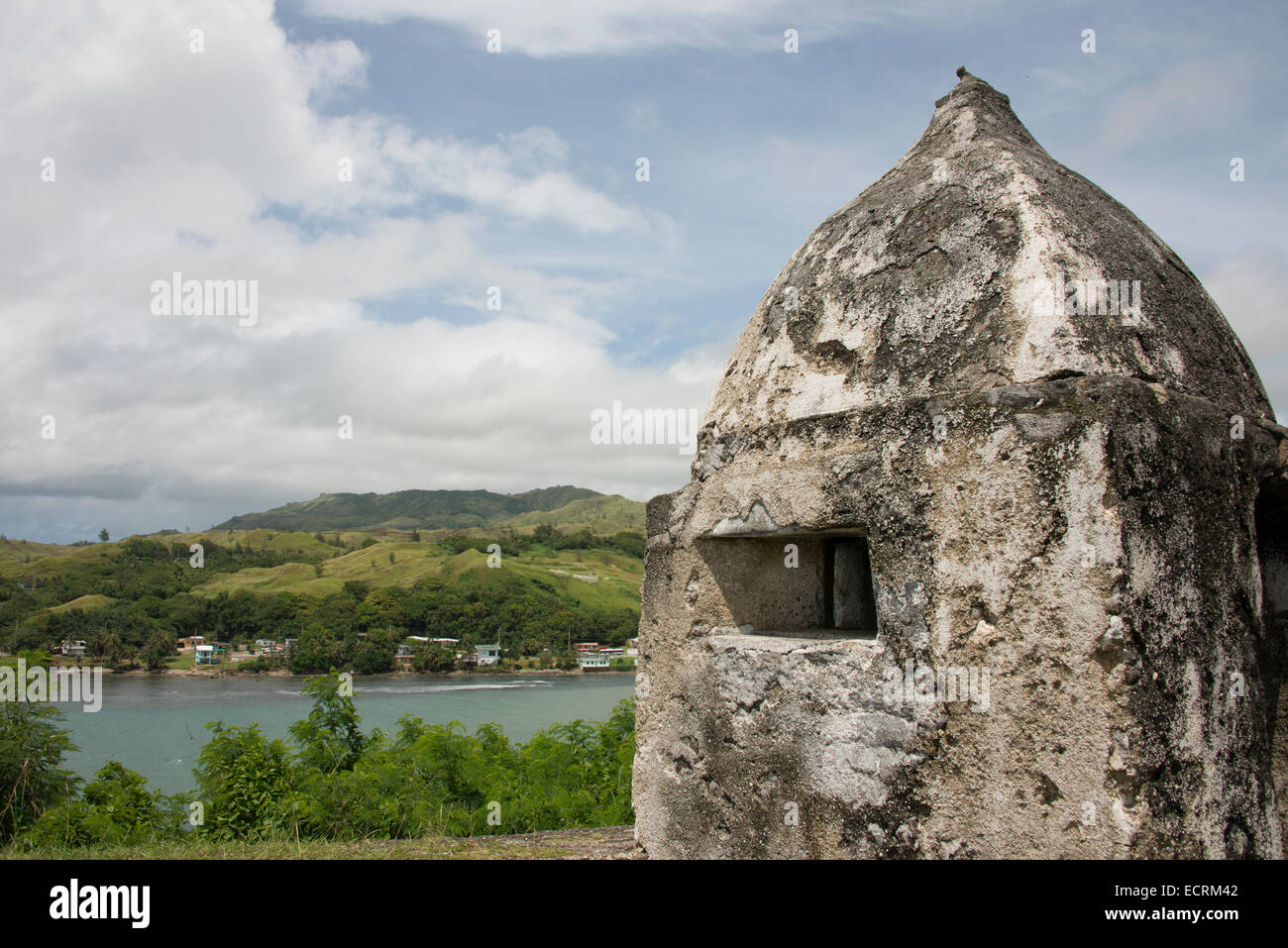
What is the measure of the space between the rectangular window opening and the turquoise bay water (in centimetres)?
1548

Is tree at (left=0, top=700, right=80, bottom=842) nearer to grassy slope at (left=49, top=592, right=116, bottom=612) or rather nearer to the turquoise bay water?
the turquoise bay water

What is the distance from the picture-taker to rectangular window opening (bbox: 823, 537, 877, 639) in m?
3.51

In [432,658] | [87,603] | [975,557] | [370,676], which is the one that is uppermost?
[975,557]

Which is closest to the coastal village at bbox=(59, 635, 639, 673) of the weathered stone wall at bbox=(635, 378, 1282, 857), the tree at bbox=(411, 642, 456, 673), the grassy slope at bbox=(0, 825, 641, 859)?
the tree at bbox=(411, 642, 456, 673)

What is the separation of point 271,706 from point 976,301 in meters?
35.4

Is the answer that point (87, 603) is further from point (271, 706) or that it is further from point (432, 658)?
point (271, 706)

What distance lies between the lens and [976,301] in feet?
9.77

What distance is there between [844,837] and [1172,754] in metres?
1.00

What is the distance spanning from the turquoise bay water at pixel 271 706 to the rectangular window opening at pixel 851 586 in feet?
50.8

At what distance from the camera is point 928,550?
8.78 ft

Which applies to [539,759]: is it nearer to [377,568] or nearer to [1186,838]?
[1186,838]

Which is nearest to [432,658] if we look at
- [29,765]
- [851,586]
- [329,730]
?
[329,730]

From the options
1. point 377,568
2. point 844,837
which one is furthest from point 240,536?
point 844,837

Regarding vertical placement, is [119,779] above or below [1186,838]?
below
